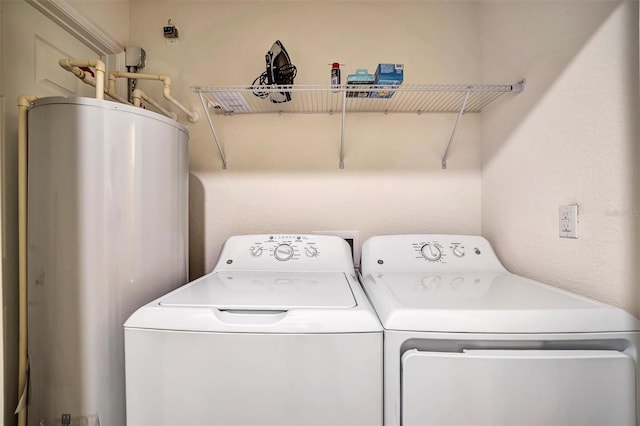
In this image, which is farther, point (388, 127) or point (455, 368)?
point (388, 127)

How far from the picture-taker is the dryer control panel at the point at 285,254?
1318 mm

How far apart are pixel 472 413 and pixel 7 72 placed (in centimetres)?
181

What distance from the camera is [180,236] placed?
4.06ft

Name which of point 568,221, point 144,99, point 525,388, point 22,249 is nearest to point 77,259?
point 22,249

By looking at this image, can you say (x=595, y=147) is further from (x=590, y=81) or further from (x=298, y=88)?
(x=298, y=88)

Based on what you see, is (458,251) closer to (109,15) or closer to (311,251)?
Result: (311,251)

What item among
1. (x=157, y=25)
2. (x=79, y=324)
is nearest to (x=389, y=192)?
(x=79, y=324)

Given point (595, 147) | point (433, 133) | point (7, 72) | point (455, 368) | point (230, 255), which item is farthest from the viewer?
point (433, 133)

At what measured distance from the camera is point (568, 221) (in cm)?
99

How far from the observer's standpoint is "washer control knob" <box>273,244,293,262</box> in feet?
4.36

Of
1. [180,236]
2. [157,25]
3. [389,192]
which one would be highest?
[157,25]

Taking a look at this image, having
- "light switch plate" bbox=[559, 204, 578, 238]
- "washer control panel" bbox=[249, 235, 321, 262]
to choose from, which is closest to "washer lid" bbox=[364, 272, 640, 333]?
"light switch plate" bbox=[559, 204, 578, 238]

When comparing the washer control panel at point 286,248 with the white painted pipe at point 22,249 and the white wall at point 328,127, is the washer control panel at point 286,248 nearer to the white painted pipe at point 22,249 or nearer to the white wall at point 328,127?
the white wall at point 328,127

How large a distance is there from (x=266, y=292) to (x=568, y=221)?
1.04m
